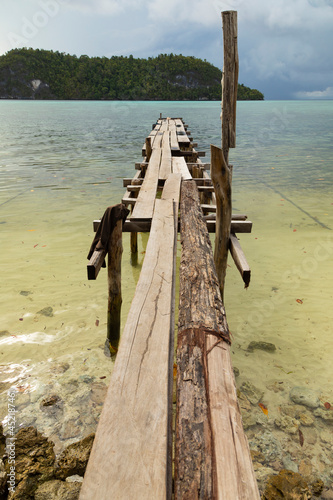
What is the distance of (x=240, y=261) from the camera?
3.74m

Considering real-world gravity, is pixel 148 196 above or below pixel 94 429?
above

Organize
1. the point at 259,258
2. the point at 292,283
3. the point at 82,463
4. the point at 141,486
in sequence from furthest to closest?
the point at 259,258
the point at 292,283
the point at 82,463
the point at 141,486

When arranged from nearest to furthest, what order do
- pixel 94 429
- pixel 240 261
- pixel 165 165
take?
1. pixel 94 429
2. pixel 240 261
3. pixel 165 165

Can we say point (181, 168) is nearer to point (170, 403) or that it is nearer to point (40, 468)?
point (40, 468)

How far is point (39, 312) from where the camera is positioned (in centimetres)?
490

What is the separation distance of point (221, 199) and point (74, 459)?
2.84m

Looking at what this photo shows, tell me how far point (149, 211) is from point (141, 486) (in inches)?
127

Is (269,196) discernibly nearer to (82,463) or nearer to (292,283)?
(292,283)

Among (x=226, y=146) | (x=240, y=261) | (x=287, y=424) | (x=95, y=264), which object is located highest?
(x=226, y=146)

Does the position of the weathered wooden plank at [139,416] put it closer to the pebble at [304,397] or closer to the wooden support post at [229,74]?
the pebble at [304,397]

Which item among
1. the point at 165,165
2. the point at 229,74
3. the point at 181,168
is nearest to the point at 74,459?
the point at 229,74

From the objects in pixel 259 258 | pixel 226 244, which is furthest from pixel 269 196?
pixel 226 244

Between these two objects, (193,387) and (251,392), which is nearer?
(193,387)

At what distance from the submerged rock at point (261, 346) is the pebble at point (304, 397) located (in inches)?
25.7
